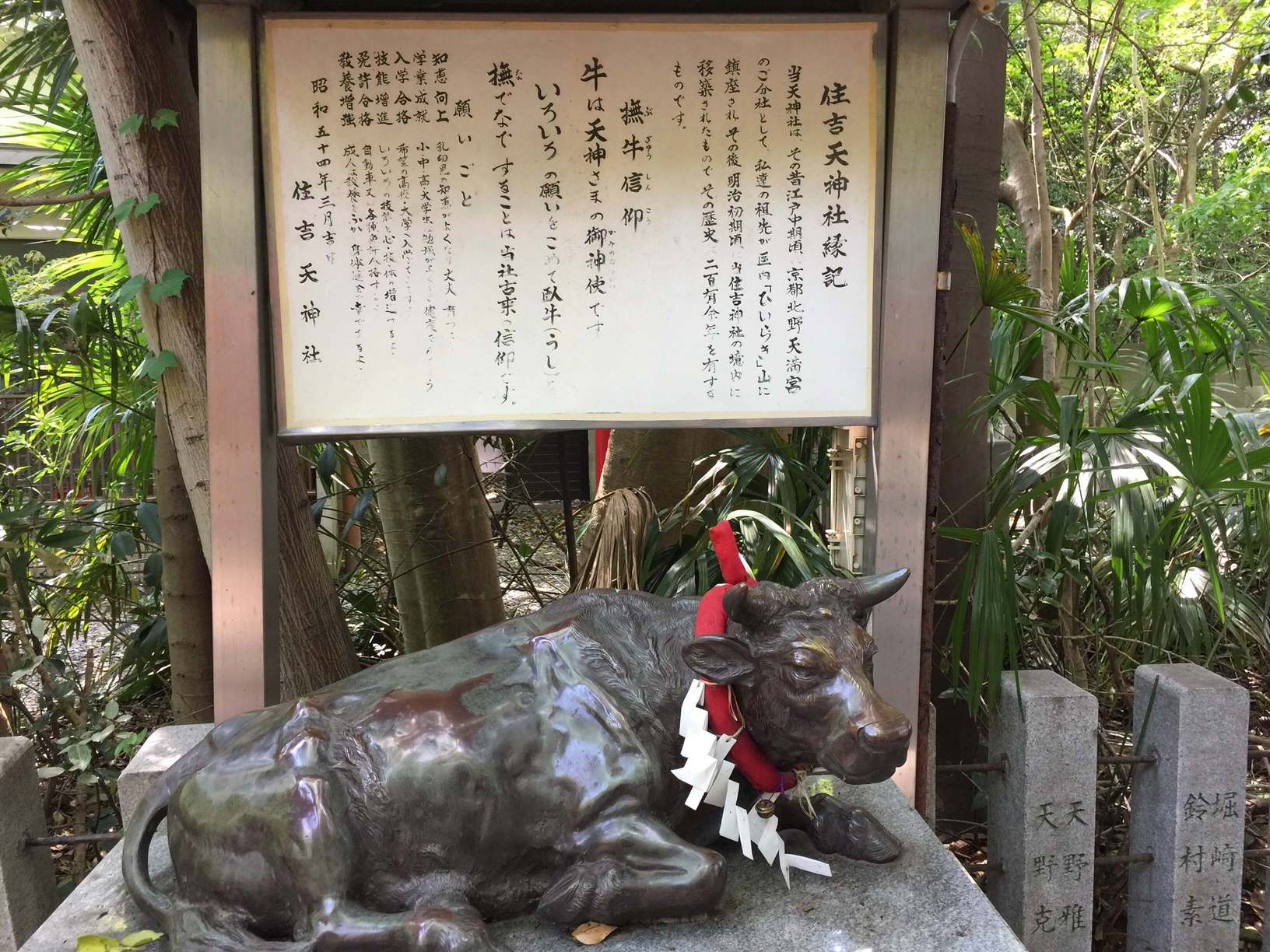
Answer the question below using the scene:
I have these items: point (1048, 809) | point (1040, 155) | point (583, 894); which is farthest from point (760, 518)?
point (1040, 155)

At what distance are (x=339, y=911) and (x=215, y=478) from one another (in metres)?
1.19

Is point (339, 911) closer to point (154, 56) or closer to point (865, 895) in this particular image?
point (865, 895)

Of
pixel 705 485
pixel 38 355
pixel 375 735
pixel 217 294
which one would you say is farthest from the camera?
pixel 705 485

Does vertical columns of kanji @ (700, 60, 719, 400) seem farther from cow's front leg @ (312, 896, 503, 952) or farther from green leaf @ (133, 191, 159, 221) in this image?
green leaf @ (133, 191, 159, 221)

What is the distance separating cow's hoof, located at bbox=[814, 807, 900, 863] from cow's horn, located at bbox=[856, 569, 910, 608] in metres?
0.57

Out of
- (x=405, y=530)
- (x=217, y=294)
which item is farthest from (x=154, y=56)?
(x=405, y=530)

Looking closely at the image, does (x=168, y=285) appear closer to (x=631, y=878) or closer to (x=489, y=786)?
(x=489, y=786)

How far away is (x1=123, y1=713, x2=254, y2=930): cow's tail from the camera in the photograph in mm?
1754

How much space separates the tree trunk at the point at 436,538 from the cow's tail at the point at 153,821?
2173mm

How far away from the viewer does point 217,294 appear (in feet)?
7.68

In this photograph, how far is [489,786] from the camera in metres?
1.73

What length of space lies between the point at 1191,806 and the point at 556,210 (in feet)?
8.05

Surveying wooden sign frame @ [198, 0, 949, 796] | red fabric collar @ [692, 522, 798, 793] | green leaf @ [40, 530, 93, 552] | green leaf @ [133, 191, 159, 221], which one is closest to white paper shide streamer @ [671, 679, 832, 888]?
red fabric collar @ [692, 522, 798, 793]

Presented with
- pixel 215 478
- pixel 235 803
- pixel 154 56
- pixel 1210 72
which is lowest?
pixel 235 803
